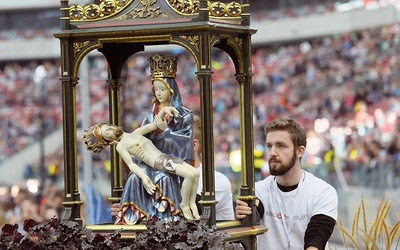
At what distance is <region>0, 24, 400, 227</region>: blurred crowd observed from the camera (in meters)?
29.9

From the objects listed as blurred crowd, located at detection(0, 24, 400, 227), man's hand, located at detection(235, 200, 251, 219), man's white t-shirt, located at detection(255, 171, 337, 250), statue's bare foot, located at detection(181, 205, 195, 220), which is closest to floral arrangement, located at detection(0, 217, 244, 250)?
statue's bare foot, located at detection(181, 205, 195, 220)

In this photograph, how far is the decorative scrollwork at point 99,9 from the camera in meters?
7.51

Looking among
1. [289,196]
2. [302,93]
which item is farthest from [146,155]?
[302,93]

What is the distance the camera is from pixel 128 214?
7.45m

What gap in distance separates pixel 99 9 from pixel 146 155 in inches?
35.6

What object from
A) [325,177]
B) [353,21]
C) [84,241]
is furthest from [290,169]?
[353,21]

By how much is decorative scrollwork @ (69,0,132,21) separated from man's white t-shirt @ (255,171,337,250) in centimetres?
153

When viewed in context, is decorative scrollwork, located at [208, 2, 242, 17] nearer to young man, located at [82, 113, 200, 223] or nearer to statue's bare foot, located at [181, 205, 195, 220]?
young man, located at [82, 113, 200, 223]

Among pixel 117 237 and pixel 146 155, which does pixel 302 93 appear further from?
pixel 117 237

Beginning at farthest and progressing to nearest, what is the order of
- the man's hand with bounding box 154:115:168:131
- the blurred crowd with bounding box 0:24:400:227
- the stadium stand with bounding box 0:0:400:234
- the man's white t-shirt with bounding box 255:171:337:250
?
the blurred crowd with bounding box 0:24:400:227 → the stadium stand with bounding box 0:0:400:234 → the man's white t-shirt with bounding box 255:171:337:250 → the man's hand with bounding box 154:115:168:131

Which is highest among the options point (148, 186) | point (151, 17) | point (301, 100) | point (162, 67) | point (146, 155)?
point (301, 100)

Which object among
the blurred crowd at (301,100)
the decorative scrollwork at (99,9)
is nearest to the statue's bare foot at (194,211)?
the decorative scrollwork at (99,9)

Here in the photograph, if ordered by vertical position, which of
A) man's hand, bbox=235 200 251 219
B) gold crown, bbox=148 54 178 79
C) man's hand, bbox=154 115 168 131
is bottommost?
man's hand, bbox=235 200 251 219

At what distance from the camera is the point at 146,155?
743 cm
